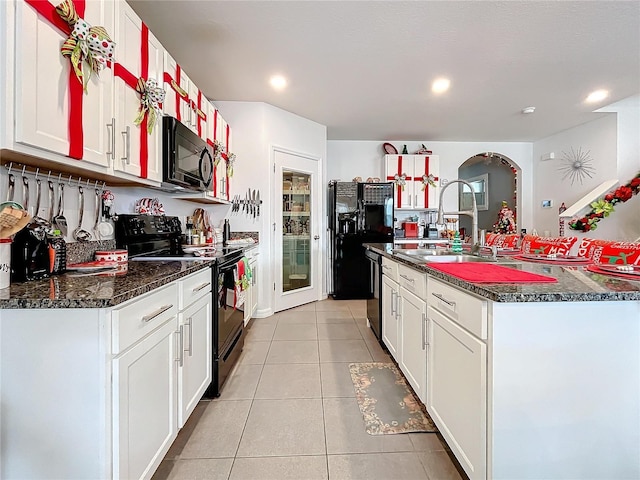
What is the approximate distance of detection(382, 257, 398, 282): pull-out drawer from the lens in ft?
7.23

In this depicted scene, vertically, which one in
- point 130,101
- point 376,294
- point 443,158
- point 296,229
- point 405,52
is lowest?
point 376,294

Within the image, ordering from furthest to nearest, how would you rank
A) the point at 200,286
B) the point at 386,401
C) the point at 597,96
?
1. the point at 597,96
2. the point at 386,401
3. the point at 200,286

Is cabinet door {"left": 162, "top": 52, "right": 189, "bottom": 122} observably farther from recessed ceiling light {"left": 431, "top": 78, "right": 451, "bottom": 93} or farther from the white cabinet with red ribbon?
the white cabinet with red ribbon

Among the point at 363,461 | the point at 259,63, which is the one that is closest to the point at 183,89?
the point at 259,63

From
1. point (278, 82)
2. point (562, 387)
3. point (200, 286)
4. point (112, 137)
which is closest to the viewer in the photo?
point (562, 387)

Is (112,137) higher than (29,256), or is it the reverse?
(112,137)

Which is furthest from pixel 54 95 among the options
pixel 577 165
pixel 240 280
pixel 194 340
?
pixel 577 165

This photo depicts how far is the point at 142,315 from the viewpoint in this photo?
1116 mm

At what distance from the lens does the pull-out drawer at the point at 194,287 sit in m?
1.47

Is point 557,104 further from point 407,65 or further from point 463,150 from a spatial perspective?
point 407,65

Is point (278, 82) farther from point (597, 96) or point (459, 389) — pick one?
point (597, 96)

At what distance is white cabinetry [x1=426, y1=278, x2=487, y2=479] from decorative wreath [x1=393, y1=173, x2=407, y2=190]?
373cm

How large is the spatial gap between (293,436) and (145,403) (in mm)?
809

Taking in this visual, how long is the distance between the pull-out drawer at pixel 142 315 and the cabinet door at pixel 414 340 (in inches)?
48.0
